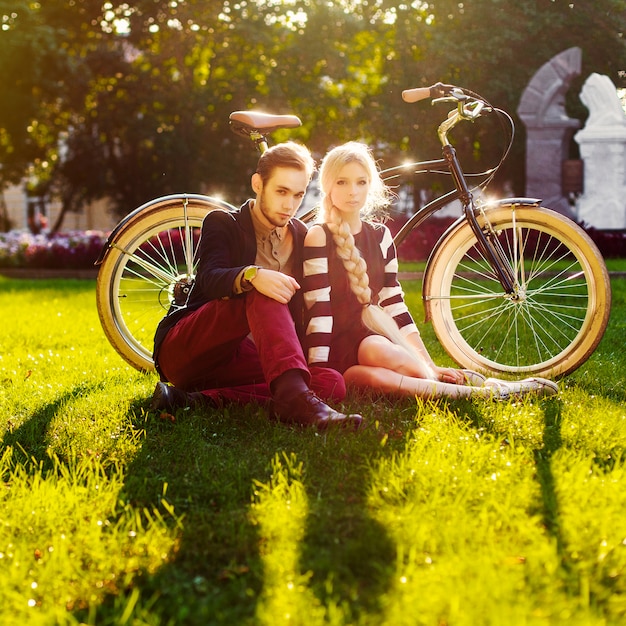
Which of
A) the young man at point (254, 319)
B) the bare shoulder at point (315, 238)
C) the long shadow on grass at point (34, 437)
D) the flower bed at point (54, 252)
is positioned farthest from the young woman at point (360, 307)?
the flower bed at point (54, 252)

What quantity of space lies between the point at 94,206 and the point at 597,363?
104 feet

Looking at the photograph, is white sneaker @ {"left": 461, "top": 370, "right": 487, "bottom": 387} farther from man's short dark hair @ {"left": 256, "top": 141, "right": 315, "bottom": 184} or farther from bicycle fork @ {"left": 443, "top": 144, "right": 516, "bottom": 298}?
man's short dark hair @ {"left": 256, "top": 141, "right": 315, "bottom": 184}

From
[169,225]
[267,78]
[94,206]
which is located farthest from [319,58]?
[169,225]

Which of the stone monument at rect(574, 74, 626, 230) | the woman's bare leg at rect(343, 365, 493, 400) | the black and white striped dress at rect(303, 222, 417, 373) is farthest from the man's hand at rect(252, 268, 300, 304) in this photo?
the stone monument at rect(574, 74, 626, 230)

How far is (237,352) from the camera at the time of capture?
12.1ft

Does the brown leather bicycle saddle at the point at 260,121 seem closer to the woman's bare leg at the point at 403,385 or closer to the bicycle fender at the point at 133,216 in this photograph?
the bicycle fender at the point at 133,216

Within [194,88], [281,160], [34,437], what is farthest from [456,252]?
[194,88]

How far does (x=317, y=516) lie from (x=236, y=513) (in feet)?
0.73

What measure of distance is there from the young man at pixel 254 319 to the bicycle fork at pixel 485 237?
2.88 feet

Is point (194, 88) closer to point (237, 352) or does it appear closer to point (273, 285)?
point (237, 352)

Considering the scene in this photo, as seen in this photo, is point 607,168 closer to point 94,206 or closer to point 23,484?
point 23,484

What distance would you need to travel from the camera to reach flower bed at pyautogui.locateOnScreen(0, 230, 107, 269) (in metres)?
14.1

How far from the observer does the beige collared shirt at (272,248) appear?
356 cm

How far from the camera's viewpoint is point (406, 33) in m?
20.4
